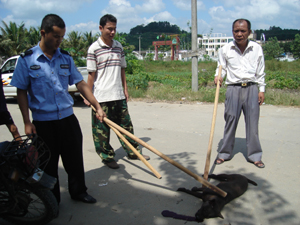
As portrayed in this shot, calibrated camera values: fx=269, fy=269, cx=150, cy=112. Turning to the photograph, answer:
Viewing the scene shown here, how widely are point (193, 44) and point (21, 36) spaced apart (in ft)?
77.3

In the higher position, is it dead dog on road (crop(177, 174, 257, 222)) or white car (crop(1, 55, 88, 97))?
white car (crop(1, 55, 88, 97))

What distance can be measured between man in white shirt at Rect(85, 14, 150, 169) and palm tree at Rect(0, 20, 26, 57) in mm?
25629

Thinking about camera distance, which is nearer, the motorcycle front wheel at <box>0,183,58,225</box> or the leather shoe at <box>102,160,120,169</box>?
the motorcycle front wheel at <box>0,183,58,225</box>

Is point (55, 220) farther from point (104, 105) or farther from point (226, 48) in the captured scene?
point (226, 48)

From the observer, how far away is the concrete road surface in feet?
8.85

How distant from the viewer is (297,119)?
19.6 feet

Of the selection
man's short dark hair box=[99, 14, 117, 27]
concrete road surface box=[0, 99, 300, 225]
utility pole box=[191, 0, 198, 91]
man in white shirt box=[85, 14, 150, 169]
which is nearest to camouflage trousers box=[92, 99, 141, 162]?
man in white shirt box=[85, 14, 150, 169]

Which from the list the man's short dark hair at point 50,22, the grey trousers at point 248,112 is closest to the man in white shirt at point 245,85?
the grey trousers at point 248,112

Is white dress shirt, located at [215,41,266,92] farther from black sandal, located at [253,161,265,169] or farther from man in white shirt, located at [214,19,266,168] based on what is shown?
black sandal, located at [253,161,265,169]

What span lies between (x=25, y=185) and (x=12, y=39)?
28.3 metres

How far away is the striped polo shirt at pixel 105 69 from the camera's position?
372cm

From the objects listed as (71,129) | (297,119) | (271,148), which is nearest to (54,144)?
(71,129)

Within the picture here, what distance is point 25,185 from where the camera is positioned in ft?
7.73

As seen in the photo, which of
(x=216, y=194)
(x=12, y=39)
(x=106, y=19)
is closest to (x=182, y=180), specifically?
(x=216, y=194)
